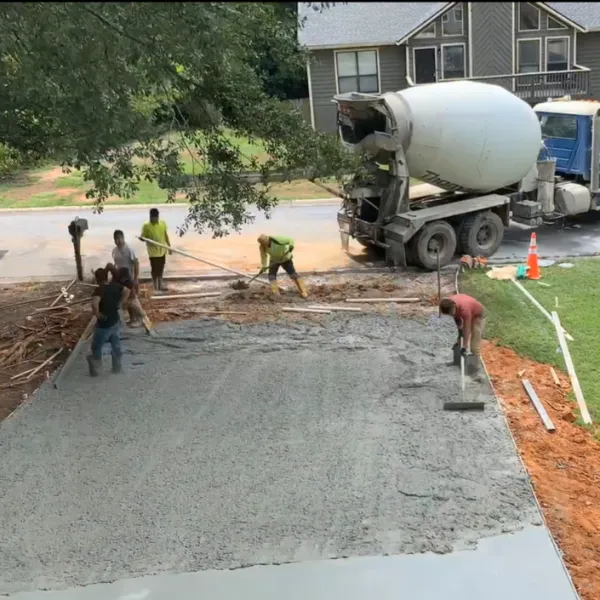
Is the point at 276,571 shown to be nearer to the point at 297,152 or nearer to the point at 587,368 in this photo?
the point at 587,368

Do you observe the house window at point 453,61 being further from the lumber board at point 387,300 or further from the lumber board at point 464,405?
the lumber board at point 464,405

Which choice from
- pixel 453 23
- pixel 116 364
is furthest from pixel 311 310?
pixel 453 23

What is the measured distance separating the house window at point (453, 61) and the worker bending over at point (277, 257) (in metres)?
20.1

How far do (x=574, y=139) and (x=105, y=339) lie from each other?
1166 cm

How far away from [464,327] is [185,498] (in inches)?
156

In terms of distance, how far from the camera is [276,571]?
6309mm

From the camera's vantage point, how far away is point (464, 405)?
8.80 metres

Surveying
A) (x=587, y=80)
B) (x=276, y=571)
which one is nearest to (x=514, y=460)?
(x=276, y=571)

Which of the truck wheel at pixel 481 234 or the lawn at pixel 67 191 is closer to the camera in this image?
the truck wheel at pixel 481 234

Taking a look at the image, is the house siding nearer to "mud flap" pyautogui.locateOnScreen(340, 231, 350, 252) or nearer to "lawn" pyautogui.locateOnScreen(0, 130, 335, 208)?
"lawn" pyautogui.locateOnScreen(0, 130, 335, 208)

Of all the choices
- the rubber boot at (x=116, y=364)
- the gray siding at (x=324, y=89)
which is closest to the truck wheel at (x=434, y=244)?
the rubber boot at (x=116, y=364)

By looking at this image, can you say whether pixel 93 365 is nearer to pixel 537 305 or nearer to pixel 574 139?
pixel 537 305

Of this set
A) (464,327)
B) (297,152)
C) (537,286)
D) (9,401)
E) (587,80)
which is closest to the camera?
(464,327)

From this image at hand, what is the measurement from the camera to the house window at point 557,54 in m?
30.6
